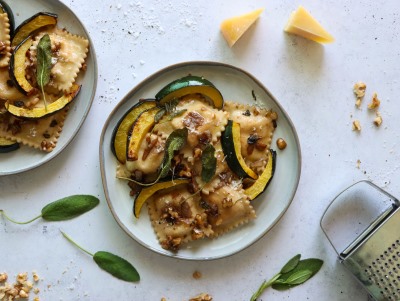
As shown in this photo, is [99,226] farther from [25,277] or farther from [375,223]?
[375,223]

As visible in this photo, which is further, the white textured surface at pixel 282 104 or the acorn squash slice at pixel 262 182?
the white textured surface at pixel 282 104

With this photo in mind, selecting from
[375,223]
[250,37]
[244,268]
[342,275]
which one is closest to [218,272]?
[244,268]

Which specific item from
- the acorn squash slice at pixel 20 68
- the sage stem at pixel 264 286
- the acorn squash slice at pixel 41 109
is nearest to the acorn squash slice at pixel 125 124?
the acorn squash slice at pixel 41 109

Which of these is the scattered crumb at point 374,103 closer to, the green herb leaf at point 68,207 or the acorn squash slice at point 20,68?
the green herb leaf at point 68,207

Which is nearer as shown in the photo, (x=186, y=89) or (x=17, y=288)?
(x=186, y=89)

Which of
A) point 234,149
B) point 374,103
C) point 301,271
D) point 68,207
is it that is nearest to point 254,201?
point 234,149

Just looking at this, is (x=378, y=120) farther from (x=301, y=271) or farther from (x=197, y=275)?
(x=197, y=275)

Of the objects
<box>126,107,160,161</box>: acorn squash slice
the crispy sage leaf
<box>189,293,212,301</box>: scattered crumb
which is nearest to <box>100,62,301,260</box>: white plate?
<box>126,107,160,161</box>: acorn squash slice
